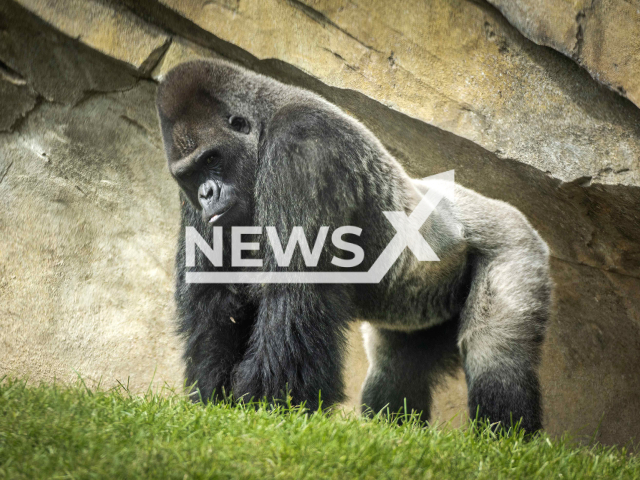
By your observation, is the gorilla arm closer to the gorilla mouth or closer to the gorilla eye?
the gorilla mouth

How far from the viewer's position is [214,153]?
288 centimetres

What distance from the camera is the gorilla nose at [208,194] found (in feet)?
9.17

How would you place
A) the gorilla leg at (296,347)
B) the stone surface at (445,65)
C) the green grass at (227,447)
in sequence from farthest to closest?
1. the stone surface at (445,65)
2. the gorilla leg at (296,347)
3. the green grass at (227,447)


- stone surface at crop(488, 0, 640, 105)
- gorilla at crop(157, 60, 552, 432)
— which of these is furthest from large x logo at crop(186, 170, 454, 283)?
stone surface at crop(488, 0, 640, 105)

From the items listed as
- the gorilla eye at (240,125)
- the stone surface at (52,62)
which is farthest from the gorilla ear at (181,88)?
the stone surface at (52,62)

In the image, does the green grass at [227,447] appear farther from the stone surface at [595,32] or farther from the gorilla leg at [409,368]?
the stone surface at [595,32]

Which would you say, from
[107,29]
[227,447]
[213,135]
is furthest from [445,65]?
[227,447]

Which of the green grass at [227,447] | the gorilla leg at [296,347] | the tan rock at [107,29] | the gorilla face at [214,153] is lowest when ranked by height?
the green grass at [227,447]

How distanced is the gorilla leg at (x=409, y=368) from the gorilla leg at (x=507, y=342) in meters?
0.36

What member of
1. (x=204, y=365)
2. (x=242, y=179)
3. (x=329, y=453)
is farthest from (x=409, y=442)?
(x=242, y=179)

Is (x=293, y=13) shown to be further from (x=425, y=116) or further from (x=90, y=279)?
(x=90, y=279)

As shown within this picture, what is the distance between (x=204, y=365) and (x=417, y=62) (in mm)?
2018

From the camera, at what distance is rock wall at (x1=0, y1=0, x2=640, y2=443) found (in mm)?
3555

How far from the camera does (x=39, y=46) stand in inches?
149
